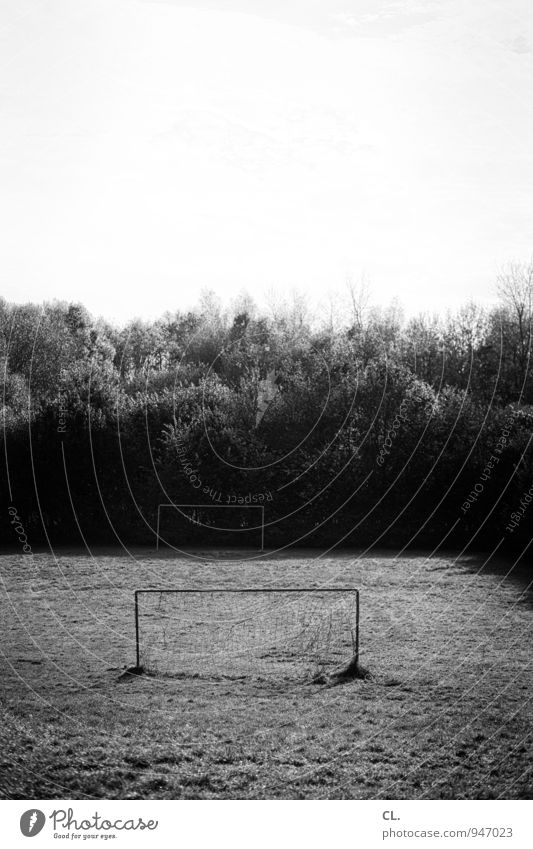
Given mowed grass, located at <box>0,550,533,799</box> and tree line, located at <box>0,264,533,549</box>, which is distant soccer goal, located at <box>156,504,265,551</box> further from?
mowed grass, located at <box>0,550,533,799</box>

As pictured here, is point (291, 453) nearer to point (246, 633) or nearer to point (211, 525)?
point (211, 525)

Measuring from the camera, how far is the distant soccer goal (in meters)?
26.7

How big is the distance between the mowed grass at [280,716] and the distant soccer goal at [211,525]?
885cm

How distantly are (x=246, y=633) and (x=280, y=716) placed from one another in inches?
182

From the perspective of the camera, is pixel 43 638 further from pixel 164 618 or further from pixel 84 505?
pixel 84 505

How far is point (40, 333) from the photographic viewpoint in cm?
4025

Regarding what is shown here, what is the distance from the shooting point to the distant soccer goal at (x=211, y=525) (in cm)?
2667

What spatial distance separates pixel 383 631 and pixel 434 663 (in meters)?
2.19

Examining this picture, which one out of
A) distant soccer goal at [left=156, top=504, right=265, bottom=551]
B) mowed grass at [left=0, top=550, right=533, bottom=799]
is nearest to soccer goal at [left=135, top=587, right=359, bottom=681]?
mowed grass at [left=0, top=550, right=533, bottom=799]

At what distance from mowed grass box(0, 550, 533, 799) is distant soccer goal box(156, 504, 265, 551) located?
29.0ft

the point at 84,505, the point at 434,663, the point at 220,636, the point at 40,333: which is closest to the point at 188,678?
the point at 220,636

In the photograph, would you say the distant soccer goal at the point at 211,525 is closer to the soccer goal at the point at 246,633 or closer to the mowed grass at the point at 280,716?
the soccer goal at the point at 246,633

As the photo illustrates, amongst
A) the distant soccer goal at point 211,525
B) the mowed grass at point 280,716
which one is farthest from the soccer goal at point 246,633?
the distant soccer goal at point 211,525

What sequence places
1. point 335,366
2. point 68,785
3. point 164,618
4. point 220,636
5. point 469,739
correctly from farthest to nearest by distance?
point 335,366 → point 164,618 → point 220,636 → point 469,739 → point 68,785
